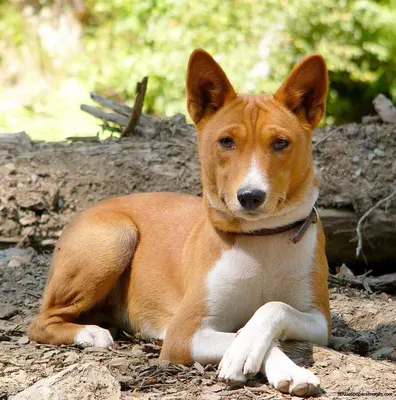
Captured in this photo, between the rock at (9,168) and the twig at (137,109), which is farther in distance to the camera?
the twig at (137,109)

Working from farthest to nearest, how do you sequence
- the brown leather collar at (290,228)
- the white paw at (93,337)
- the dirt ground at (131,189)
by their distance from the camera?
the dirt ground at (131,189) < the white paw at (93,337) < the brown leather collar at (290,228)

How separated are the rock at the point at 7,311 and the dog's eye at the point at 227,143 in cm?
204

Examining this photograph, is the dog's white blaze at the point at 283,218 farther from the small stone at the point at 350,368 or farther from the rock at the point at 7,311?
the rock at the point at 7,311

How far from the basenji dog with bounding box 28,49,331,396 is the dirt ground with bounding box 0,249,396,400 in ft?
0.36

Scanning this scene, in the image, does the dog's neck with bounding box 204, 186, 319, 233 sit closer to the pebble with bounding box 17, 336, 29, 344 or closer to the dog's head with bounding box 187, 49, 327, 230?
the dog's head with bounding box 187, 49, 327, 230

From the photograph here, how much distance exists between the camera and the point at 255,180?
13.4 feet

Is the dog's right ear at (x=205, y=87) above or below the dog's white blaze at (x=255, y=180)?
above

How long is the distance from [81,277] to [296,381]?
5.77ft

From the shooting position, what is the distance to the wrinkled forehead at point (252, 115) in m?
4.34

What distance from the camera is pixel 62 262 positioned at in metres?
5.16

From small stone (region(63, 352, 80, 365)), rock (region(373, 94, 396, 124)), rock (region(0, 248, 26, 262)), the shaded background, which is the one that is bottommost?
small stone (region(63, 352, 80, 365))

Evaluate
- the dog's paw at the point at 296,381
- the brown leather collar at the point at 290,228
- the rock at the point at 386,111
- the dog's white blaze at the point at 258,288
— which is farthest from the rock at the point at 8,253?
the rock at the point at 386,111

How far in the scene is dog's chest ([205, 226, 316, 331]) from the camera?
173 inches

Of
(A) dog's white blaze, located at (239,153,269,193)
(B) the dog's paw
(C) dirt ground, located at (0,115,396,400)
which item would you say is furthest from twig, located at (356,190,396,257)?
(B) the dog's paw
